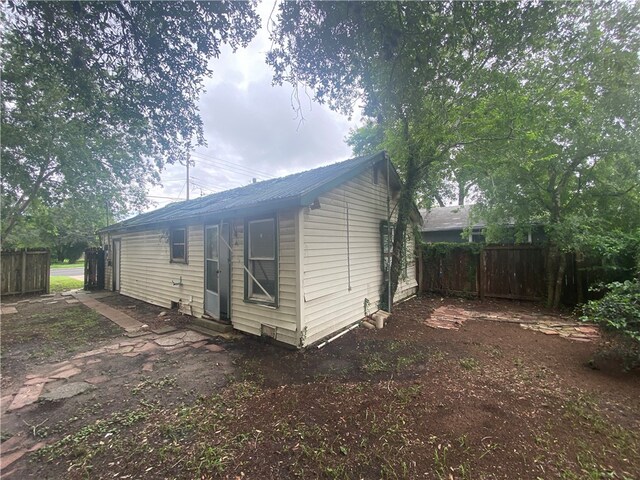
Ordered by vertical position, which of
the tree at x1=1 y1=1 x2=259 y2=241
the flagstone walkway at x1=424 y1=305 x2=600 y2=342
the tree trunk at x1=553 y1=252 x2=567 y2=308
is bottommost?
the flagstone walkway at x1=424 y1=305 x2=600 y2=342

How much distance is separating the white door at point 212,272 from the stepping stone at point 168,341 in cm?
91

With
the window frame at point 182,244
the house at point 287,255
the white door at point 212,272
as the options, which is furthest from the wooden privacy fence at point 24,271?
the white door at point 212,272

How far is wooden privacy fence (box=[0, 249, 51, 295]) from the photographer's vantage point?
9602 mm

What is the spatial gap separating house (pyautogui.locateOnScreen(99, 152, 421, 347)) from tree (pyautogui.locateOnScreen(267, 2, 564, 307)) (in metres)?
1.45

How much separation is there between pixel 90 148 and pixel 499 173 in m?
14.3

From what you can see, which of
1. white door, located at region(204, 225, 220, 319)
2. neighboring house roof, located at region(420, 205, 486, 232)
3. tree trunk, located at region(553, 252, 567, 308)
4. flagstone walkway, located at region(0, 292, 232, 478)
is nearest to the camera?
flagstone walkway, located at region(0, 292, 232, 478)

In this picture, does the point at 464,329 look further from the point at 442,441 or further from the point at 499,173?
the point at 499,173

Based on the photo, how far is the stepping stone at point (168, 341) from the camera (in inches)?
193

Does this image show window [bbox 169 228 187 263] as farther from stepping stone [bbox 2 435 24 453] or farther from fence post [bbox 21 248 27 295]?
fence post [bbox 21 248 27 295]

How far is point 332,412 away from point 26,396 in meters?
3.68

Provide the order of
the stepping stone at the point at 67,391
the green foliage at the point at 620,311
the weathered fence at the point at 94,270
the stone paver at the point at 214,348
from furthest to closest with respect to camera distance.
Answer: the weathered fence at the point at 94,270 → the stone paver at the point at 214,348 → the green foliage at the point at 620,311 → the stepping stone at the point at 67,391

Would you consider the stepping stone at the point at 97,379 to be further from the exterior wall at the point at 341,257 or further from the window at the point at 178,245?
the window at the point at 178,245

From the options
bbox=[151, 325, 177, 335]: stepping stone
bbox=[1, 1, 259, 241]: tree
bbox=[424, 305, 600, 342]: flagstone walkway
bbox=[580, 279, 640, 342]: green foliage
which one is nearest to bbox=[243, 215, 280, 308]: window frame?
bbox=[1, 1, 259, 241]: tree

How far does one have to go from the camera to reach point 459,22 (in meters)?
3.52
